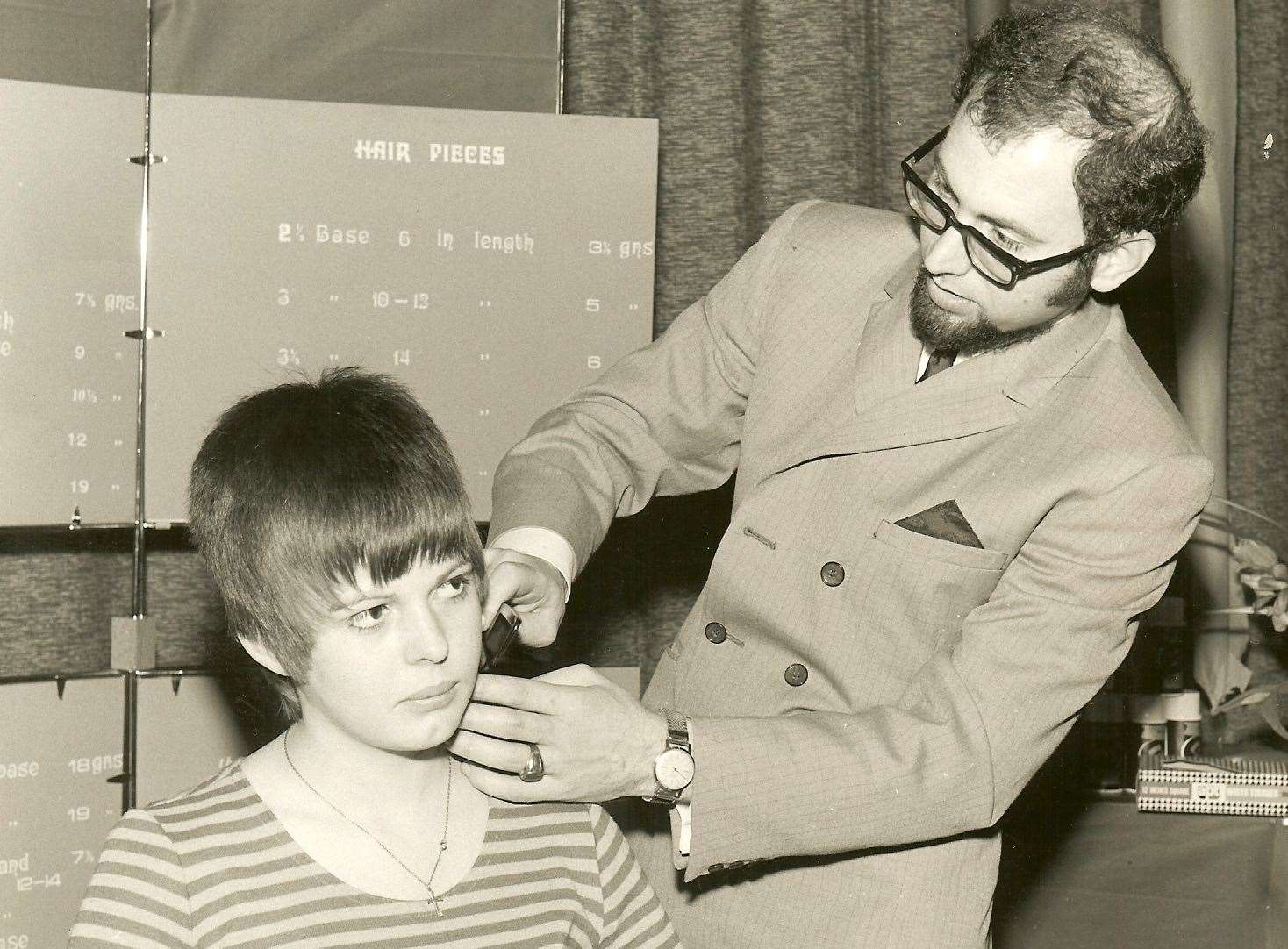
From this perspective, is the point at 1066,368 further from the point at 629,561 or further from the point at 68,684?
the point at 68,684

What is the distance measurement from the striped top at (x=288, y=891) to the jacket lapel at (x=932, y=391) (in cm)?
48

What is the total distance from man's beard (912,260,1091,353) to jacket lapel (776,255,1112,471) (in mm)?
30

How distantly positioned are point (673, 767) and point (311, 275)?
1.10m

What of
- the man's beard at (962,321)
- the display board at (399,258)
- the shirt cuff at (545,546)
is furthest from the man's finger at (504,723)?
the display board at (399,258)

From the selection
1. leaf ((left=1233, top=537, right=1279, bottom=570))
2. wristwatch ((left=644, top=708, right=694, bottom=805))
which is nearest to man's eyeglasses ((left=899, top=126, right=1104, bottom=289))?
wristwatch ((left=644, top=708, right=694, bottom=805))

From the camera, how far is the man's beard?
1.40 m

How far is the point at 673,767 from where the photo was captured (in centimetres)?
128

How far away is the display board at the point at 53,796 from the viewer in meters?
2.01

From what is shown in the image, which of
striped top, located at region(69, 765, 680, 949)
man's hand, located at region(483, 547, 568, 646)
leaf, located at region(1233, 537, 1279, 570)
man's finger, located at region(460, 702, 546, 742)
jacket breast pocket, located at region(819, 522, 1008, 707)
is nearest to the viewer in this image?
striped top, located at region(69, 765, 680, 949)

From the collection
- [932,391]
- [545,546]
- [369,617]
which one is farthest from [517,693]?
[932,391]

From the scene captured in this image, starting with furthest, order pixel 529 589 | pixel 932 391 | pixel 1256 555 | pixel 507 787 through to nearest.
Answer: pixel 1256 555 < pixel 932 391 < pixel 529 589 < pixel 507 787

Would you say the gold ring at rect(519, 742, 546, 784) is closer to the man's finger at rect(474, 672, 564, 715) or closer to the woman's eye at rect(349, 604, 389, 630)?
the man's finger at rect(474, 672, 564, 715)

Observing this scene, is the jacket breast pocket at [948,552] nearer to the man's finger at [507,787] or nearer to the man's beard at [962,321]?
the man's beard at [962,321]

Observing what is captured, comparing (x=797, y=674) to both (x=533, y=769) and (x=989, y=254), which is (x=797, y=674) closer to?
(x=533, y=769)
